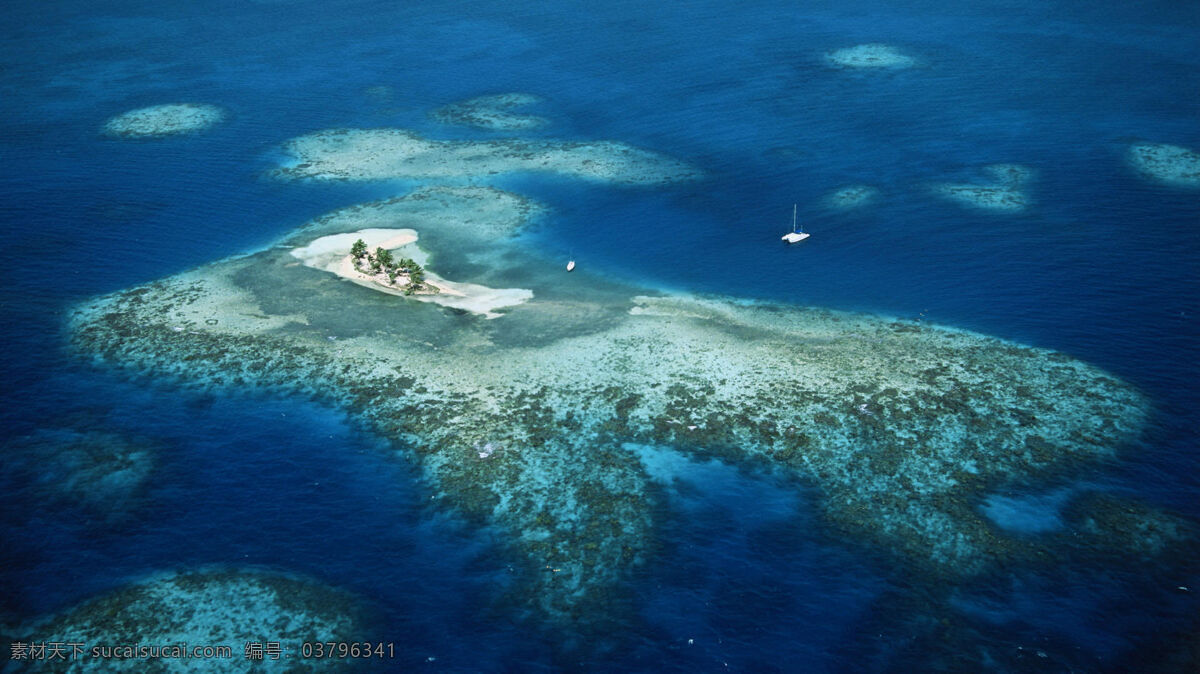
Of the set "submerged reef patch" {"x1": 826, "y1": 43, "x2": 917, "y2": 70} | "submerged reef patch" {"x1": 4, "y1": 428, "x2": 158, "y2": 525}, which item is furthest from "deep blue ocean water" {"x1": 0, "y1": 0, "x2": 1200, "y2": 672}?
"submerged reef patch" {"x1": 826, "y1": 43, "x2": 917, "y2": 70}

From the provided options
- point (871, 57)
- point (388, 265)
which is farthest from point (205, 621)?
point (871, 57)

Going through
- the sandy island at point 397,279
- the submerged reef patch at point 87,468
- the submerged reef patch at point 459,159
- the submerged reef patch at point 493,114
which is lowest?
the submerged reef patch at point 87,468

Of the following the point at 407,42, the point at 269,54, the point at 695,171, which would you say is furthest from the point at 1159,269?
the point at 269,54

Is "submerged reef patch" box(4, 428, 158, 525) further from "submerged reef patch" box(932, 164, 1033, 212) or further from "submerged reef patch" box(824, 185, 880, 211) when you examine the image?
"submerged reef patch" box(932, 164, 1033, 212)

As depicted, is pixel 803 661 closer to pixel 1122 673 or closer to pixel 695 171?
pixel 1122 673

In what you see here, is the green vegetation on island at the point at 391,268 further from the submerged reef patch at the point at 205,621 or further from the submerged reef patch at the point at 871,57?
the submerged reef patch at the point at 871,57

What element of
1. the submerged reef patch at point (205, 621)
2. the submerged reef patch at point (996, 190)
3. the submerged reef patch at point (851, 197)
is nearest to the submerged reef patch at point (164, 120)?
the submerged reef patch at point (851, 197)
